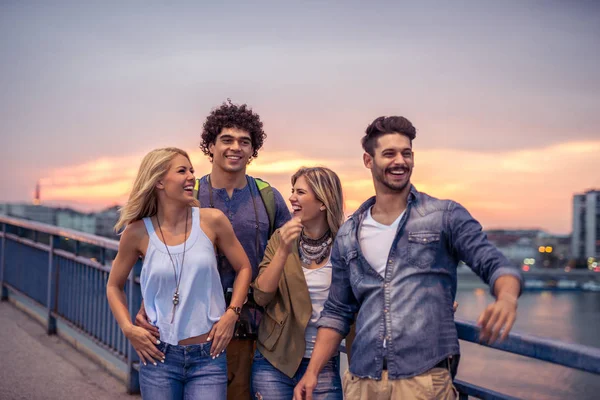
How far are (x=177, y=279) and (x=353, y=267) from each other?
888 mm

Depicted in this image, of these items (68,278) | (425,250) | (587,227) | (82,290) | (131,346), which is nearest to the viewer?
(425,250)

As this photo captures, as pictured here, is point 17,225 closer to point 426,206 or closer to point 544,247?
point 426,206

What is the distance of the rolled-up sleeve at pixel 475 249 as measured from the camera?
6.93 ft

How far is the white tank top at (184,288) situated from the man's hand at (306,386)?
20.6 inches

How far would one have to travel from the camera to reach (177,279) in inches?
116

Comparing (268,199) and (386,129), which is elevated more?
(386,129)

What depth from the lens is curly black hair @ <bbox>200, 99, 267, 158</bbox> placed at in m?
3.71

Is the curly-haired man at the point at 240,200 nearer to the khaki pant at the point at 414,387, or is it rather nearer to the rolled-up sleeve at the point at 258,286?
the rolled-up sleeve at the point at 258,286

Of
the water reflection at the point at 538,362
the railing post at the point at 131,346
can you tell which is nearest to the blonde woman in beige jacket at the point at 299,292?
the railing post at the point at 131,346

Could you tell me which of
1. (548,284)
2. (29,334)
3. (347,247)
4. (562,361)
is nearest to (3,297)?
(29,334)

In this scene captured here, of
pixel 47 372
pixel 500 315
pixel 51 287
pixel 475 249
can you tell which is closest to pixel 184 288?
pixel 475 249

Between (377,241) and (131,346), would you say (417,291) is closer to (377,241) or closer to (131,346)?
(377,241)

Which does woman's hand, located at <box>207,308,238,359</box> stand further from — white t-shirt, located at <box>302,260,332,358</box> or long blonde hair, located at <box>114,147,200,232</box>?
long blonde hair, located at <box>114,147,200,232</box>

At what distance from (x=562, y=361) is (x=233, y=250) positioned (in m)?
1.63
